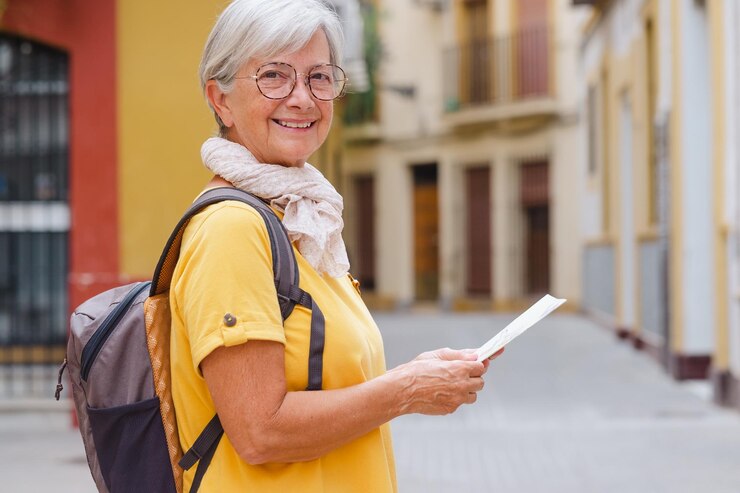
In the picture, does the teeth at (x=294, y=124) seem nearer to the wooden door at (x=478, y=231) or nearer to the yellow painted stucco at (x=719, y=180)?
the yellow painted stucco at (x=719, y=180)

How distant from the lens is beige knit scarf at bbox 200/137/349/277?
1.90 m

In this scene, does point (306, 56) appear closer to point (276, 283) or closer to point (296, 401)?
point (276, 283)

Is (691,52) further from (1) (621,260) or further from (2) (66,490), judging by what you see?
(2) (66,490)

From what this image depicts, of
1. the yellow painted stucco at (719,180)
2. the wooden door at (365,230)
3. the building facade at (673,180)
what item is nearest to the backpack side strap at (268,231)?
the building facade at (673,180)

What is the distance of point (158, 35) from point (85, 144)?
103 cm

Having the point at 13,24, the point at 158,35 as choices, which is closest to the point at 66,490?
the point at 158,35

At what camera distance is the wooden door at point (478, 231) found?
79.2 feet

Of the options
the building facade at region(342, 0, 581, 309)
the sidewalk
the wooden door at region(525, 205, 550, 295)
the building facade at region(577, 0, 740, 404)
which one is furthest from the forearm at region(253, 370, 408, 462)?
the wooden door at region(525, 205, 550, 295)

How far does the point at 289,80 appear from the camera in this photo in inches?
77.5

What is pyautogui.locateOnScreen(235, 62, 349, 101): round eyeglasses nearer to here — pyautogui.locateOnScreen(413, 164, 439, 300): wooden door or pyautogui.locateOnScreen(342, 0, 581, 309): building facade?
pyautogui.locateOnScreen(342, 0, 581, 309): building facade

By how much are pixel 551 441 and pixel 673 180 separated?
4.29 m

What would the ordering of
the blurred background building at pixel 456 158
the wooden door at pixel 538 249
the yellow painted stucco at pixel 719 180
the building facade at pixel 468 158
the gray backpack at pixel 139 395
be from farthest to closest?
1. the wooden door at pixel 538 249
2. the building facade at pixel 468 158
3. the yellow painted stucco at pixel 719 180
4. the blurred background building at pixel 456 158
5. the gray backpack at pixel 139 395

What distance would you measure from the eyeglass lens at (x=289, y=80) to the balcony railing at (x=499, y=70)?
21.0m

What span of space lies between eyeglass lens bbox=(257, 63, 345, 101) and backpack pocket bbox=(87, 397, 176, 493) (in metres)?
0.55
